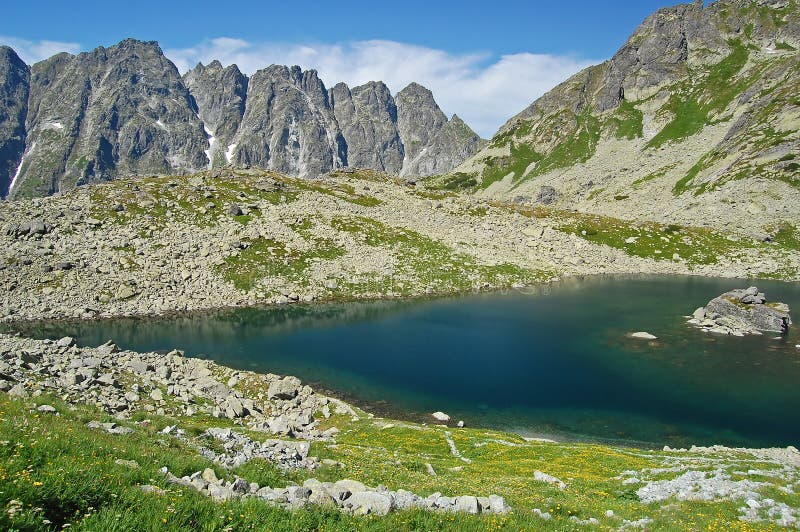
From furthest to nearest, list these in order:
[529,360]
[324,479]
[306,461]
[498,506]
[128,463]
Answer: [529,360], [306,461], [324,479], [498,506], [128,463]

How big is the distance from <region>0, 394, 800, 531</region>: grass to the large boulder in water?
1781 inches

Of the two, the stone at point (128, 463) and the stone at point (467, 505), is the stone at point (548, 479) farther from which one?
the stone at point (128, 463)

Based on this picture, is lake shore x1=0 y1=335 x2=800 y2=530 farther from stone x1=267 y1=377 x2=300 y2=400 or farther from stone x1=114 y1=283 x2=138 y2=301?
stone x1=114 y1=283 x2=138 y2=301

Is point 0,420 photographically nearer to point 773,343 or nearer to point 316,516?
point 316,516

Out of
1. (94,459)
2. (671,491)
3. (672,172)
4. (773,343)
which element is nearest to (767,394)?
(773,343)

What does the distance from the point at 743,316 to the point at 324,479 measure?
238 feet

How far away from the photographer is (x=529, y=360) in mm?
54531

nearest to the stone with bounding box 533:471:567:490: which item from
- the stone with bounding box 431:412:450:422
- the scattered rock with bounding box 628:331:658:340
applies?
the stone with bounding box 431:412:450:422

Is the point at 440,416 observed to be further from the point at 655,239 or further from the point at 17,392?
the point at 655,239

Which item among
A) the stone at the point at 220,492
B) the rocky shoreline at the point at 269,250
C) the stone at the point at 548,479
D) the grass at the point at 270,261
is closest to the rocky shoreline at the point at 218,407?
the stone at the point at 220,492

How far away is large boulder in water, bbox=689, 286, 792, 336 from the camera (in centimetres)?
6456

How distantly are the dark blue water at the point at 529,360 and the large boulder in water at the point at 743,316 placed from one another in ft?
8.16

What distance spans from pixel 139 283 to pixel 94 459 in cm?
7332

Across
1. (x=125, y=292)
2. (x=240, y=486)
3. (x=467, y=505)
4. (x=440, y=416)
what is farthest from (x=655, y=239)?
(x=240, y=486)
